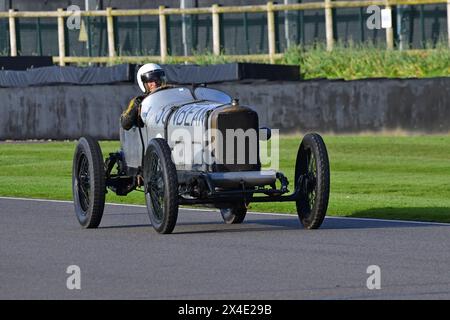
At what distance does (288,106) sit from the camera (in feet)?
86.8

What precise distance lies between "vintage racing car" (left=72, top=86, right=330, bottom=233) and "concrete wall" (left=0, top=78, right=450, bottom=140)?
1126cm

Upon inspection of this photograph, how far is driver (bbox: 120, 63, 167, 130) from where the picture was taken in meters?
14.4

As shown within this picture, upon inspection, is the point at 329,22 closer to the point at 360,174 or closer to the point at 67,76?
the point at 67,76

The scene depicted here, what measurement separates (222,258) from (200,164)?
231 centimetres

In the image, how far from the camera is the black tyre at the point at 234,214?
1455 centimetres

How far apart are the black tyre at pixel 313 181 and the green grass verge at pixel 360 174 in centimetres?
167

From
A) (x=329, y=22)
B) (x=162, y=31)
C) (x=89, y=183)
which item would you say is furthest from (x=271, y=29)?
(x=89, y=183)

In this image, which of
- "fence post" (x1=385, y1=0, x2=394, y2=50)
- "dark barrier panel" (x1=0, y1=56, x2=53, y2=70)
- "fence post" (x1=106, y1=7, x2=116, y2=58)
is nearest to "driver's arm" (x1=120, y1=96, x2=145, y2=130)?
"dark barrier panel" (x1=0, y1=56, x2=53, y2=70)

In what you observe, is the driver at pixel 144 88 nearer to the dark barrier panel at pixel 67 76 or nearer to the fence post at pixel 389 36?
the dark barrier panel at pixel 67 76

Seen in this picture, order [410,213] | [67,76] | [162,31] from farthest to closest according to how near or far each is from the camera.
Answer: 1. [162,31]
2. [67,76]
3. [410,213]

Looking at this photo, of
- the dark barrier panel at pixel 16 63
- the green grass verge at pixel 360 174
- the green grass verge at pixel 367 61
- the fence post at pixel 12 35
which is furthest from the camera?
the fence post at pixel 12 35

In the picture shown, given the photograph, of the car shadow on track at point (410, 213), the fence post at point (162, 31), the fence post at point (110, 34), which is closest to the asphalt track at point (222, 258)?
the car shadow on track at point (410, 213)

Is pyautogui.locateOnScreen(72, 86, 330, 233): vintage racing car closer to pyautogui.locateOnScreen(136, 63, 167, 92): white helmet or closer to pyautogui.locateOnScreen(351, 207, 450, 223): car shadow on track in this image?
pyautogui.locateOnScreen(136, 63, 167, 92): white helmet
